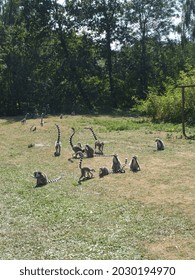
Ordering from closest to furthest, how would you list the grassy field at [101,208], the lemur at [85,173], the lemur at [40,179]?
1. the grassy field at [101,208]
2. the lemur at [40,179]
3. the lemur at [85,173]

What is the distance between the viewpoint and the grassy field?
7.96 meters

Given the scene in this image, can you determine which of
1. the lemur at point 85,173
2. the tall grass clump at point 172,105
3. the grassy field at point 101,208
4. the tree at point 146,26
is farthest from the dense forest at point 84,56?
the lemur at point 85,173

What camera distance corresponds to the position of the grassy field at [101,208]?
7961 millimetres

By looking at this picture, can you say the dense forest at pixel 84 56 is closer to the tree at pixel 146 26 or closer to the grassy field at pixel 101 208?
the tree at pixel 146 26

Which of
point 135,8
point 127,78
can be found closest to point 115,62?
point 127,78

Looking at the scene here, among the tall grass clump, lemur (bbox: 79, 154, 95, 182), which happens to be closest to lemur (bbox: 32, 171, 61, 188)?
Result: lemur (bbox: 79, 154, 95, 182)

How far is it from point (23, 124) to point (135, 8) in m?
18.3

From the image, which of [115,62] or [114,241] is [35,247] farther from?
[115,62]

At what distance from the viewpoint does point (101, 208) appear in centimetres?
1017

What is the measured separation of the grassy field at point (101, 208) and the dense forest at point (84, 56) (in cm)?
1990

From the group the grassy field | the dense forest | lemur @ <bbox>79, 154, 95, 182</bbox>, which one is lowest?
the grassy field

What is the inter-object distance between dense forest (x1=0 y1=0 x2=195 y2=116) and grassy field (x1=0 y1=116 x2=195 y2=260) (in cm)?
1990

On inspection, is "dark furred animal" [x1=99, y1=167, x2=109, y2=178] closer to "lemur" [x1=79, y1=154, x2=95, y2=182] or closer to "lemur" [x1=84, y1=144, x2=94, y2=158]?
"lemur" [x1=79, y1=154, x2=95, y2=182]

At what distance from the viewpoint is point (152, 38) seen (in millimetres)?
40406
